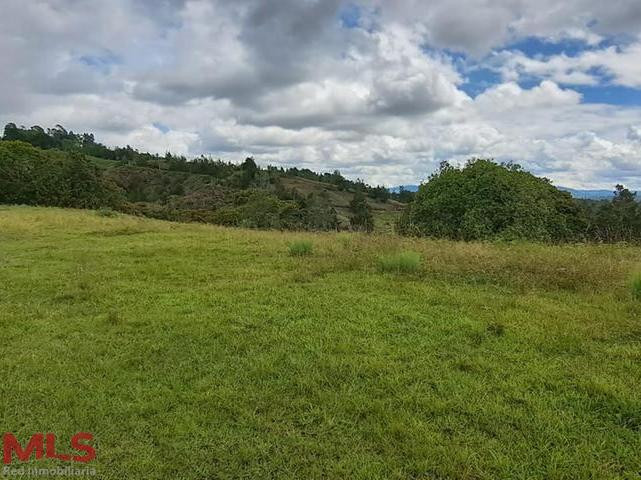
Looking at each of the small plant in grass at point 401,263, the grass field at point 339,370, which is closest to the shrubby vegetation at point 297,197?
the small plant in grass at point 401,263

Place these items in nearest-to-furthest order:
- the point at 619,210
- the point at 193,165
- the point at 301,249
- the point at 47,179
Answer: the point at 301,249, the point at 47,179, the point at 619,210, the point at 193,165

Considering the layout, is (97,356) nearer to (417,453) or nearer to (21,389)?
(21,389)

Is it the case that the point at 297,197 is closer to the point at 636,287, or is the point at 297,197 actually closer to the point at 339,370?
the point at 636,287

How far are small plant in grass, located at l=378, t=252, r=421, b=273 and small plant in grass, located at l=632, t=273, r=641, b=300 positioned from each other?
388 cm

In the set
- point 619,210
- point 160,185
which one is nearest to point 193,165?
point 160,185

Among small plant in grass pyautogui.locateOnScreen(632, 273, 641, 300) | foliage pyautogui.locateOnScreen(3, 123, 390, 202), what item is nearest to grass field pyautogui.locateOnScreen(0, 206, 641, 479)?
small plant in grass pyautogui.locateOnScreen(632, 273, 641, 300)

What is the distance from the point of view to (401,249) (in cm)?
1157

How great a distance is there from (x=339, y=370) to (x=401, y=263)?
491 cm

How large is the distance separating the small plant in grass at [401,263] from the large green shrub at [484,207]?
7988mm

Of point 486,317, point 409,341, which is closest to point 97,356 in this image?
point 409,341

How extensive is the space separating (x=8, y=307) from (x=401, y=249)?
8.57 m

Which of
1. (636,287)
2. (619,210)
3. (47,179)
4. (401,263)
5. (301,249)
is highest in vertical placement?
(619,210)

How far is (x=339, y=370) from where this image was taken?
5.13 metres

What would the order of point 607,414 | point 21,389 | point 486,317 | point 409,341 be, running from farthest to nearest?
point 486,317 → point 409,341 → point 21,389 → point 607,414
